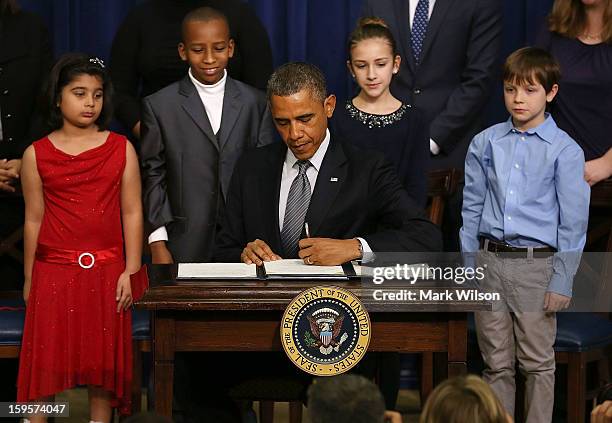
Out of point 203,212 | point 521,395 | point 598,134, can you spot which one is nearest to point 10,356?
point 203,212

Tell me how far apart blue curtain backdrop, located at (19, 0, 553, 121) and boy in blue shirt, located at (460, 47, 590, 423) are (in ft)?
4.66

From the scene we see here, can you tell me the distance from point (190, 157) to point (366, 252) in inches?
42.6

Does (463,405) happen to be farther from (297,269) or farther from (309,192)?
(309,192)

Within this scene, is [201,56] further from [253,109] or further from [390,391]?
[390,391]

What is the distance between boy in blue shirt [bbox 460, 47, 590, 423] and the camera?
4.43m

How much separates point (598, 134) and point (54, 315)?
2.24m

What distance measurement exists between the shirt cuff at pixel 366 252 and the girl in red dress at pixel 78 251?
0.91m

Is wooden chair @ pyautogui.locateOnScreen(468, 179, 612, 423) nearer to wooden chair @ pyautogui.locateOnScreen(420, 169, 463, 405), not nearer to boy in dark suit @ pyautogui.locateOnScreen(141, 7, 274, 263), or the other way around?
wooden chair @ pyautogui.locateOnScreen(420, 169, 463, 405)

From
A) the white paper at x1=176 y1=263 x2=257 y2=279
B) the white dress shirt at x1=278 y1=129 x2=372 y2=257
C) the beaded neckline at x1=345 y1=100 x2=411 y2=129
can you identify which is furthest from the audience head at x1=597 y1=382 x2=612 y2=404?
the beaded neckline at x1=345 y1=100 x2=411 y2=129

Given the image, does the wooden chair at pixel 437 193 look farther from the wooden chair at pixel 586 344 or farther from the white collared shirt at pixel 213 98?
the white collared shirt at pixel 213 98

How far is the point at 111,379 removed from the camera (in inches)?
171

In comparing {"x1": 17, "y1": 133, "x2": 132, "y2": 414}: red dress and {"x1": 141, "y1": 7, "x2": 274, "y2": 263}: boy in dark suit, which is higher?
{"x1": 141, "y1": 7, "x2": 274, "y2": 263}: boy in dark suit

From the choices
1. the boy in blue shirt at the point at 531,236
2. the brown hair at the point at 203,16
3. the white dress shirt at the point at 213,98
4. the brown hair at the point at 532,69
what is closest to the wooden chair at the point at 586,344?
the boy in blue shirt at the point at 531,236

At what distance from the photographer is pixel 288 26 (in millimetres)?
5898
